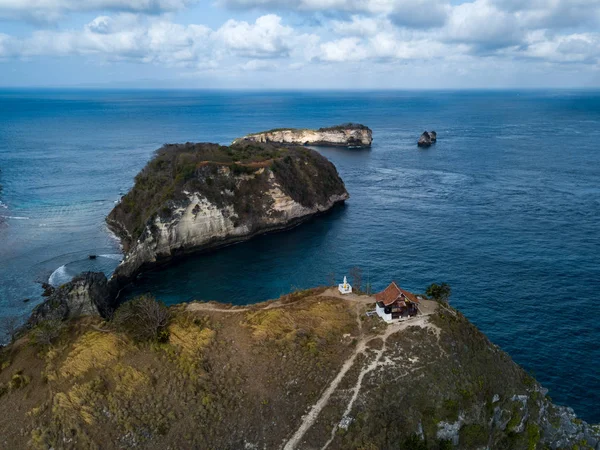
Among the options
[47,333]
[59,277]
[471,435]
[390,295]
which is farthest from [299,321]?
[59,277]

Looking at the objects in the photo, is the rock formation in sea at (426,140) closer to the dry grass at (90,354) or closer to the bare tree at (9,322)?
the bare tree at (9,322)

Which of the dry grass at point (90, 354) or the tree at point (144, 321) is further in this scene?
the tree at point (144, 321)

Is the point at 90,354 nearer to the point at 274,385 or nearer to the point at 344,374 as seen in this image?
the point at 274,385

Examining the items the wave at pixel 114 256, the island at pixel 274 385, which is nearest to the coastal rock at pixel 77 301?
the island at pixel 274 385

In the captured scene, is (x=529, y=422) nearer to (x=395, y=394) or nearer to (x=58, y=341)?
(x=395, y=394)

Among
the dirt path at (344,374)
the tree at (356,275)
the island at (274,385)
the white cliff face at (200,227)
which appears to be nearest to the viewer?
the dirt path at (344,374)

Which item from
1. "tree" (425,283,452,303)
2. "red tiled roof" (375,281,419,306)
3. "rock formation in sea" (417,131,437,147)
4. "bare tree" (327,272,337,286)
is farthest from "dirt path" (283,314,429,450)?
"rock formation in sea" (417,131,437,147)

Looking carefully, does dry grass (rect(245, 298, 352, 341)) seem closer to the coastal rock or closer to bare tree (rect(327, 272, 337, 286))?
bare tree (rect(327, 272, 337, 286))
